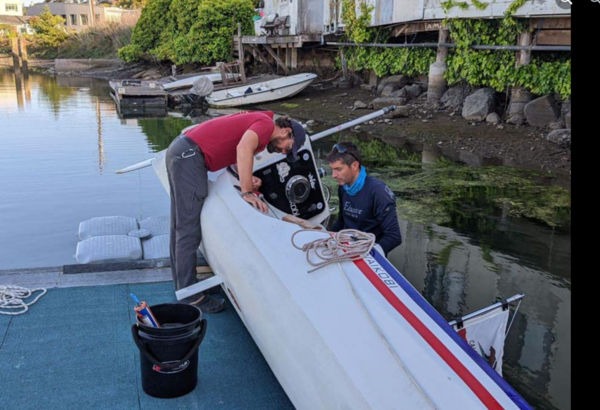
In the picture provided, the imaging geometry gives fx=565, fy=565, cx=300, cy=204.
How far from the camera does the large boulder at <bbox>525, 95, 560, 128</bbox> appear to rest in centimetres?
1275

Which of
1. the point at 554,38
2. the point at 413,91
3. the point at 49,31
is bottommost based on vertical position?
the point at 413,91

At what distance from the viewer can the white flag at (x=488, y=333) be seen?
3.38 metres

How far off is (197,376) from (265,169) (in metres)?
1.95

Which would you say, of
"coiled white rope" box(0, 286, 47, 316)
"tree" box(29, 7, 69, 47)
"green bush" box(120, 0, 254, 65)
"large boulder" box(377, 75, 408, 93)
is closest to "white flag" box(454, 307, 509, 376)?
"coiled white rope" box(0, 286, 47, 316)

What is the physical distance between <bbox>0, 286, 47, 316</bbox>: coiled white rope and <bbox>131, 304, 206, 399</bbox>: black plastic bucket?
59.5 inches

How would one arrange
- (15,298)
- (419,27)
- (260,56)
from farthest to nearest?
1. (260,56)
2. (419,27)
3. (15,298)

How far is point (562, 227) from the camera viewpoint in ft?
26.2

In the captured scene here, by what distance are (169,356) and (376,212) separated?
5.73 feet

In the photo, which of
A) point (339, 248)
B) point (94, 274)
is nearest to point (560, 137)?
point (94, 274)

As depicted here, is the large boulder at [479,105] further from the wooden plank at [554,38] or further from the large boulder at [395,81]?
the large boulder at [395,81]

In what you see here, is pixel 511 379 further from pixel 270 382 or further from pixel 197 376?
pixel 197 376

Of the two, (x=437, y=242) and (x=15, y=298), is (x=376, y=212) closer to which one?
(x=15, y=298)

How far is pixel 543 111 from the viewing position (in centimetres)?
1285

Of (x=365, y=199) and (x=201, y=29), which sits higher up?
(x=201, y=29)
